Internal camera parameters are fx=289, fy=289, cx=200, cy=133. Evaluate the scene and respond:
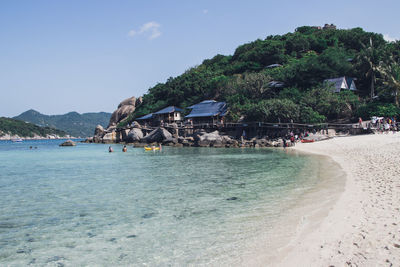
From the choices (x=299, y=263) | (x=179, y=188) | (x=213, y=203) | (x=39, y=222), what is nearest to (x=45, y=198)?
(x=39, y=222)

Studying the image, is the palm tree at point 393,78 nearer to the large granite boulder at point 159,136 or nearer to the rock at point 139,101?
the large granite boulder at point 159,136

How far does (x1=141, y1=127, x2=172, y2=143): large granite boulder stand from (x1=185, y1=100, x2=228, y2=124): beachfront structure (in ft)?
16.8

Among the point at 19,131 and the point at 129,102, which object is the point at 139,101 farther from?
the point at 19,131

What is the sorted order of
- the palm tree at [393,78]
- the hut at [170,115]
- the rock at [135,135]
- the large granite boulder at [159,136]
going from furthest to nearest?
the hut at [170,115]
the rock at [135,135]
the large granite boulder at [159,136]
the palm tree at [393,78]

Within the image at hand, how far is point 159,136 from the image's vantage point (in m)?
45.9

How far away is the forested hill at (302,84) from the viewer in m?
35.7

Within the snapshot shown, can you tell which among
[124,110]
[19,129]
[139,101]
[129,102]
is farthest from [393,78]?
[19,129]

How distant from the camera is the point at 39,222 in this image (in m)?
8.06

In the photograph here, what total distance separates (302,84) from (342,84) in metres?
5.61

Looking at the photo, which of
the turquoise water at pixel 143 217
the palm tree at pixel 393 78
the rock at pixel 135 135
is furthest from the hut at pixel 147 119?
the turquoise water at pixel 143 217

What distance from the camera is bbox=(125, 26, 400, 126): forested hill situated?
35656 millimetres

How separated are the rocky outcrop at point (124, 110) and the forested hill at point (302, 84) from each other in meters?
8.57

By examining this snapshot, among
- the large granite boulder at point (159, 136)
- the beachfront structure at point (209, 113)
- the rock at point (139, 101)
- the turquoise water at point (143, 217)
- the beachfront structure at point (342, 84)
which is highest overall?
the rock at point (139, 101)

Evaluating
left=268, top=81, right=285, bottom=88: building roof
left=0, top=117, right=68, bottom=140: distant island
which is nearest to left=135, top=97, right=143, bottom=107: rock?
left=268, top=81, right=285, bottom=88: building roof
